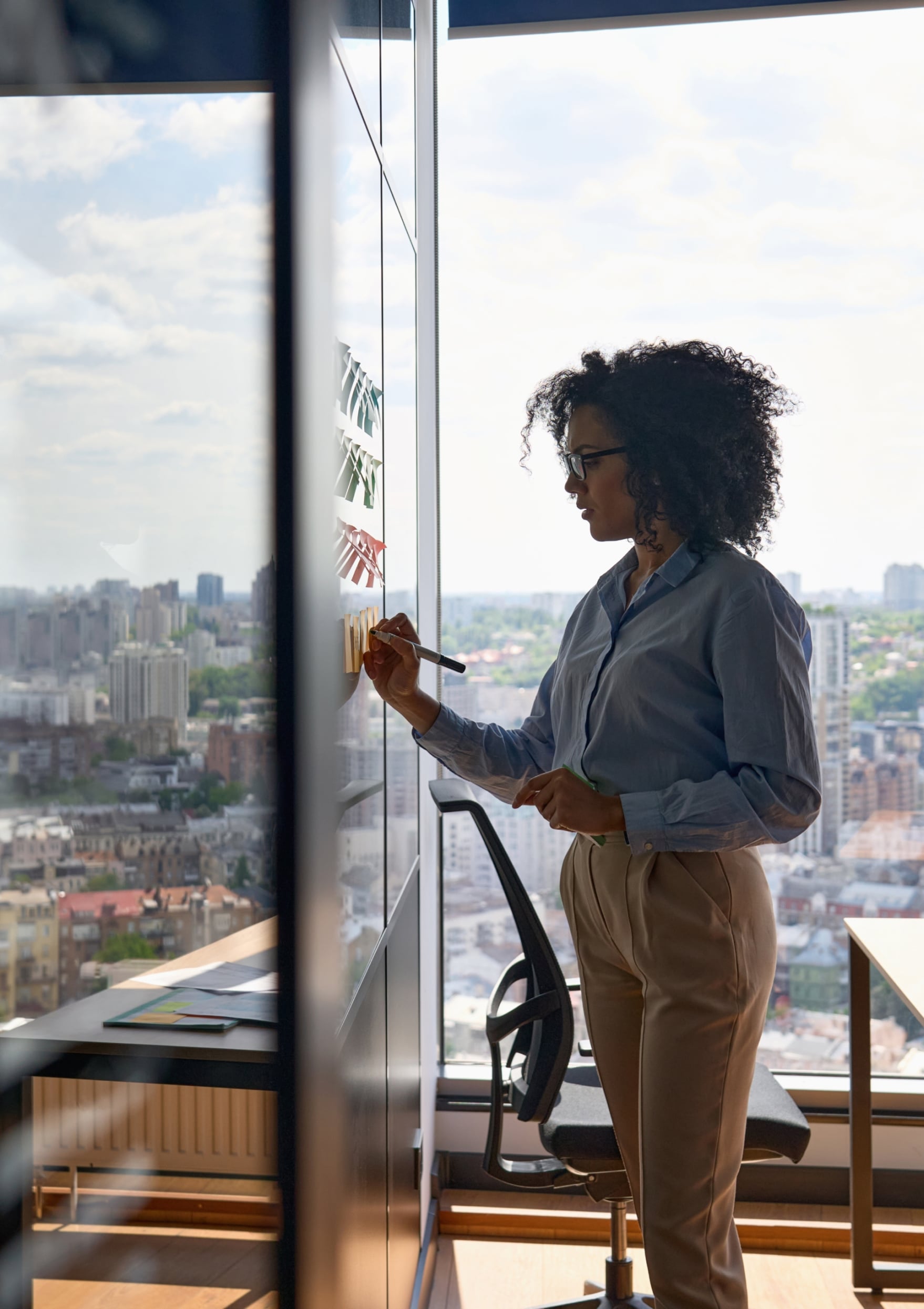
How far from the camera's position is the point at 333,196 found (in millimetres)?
1187

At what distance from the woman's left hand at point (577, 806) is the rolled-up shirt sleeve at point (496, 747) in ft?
1.05

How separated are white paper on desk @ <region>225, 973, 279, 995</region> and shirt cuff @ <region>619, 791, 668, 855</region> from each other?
69 cm

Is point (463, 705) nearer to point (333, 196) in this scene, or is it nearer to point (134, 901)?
point (333, 196)

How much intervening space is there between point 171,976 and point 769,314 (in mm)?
2587

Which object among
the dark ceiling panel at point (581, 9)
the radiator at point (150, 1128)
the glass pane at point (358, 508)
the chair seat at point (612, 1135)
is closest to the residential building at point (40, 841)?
the radiator at point (150, 1128)

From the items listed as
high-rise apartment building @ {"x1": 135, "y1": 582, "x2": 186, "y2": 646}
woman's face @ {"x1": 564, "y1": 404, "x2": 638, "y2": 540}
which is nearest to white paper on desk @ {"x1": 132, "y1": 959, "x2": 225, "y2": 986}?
high-rise apartment building @ {"x1": 135, "y1": 582, "x2": 186, "y2": 646}

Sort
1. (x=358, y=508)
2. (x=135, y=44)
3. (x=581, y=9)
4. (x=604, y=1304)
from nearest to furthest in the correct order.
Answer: (x=135, y=44)
(x=358, y=508)
(x=604, y=1304)
(x=581, y=9)

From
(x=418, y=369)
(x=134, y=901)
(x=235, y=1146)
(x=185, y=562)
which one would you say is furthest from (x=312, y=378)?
(x=418, y=369)

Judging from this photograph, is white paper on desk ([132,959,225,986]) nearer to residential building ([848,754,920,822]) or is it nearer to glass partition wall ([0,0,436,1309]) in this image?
glass partition wall ([0,0,436,1309])

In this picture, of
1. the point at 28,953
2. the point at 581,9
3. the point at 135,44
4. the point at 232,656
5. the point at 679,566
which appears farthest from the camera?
the point at 581,9

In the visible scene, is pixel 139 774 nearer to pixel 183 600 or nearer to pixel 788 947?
pixel 183 600

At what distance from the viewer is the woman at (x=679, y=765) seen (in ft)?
4.84

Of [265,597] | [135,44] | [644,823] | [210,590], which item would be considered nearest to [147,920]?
[210,590]

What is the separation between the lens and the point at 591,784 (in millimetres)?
1588
